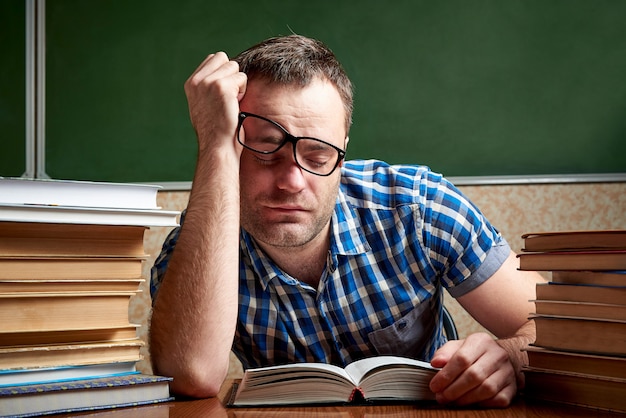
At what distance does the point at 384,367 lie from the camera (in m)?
0.97

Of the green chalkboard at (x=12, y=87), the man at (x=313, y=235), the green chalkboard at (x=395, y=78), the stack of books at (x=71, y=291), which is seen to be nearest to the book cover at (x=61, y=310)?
the stack of books at (x=71, y=291)

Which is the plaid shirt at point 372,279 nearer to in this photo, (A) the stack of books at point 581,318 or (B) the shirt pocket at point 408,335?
(B) the shirt pocket at point 408,335

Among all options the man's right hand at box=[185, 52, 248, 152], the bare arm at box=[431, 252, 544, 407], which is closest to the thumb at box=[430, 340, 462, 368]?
the bare arm at box=[431, 252, 544, 407]

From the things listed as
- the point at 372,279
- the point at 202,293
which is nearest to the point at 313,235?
the point at 372,279

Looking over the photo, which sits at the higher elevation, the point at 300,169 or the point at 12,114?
the point at 12,114

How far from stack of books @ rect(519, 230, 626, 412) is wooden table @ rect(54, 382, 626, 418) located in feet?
0.09

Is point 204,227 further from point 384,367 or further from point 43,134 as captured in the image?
point 43,134

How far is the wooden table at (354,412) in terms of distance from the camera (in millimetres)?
879

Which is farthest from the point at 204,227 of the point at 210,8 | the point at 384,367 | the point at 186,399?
the point at 210,8

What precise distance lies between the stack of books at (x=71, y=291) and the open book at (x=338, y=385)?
14cm

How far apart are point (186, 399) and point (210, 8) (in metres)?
1.86

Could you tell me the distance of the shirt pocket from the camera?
4.99 ft

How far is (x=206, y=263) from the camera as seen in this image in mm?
1196

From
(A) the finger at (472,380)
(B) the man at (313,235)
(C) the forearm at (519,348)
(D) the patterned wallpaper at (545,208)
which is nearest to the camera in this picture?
(A) the finger at (472,380)
